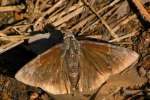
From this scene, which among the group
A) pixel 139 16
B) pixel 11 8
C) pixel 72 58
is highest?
pixel 11 8

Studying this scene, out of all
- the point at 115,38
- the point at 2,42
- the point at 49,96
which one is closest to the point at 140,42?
the point at 115,38

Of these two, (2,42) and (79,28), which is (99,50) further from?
(2,42)

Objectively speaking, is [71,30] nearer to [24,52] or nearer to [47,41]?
[47,41]

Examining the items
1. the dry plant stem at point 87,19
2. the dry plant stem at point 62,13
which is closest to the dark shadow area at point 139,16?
the dry plant stem at point 87,19

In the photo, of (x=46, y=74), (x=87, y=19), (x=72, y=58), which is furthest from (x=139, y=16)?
(x=46, y=74)

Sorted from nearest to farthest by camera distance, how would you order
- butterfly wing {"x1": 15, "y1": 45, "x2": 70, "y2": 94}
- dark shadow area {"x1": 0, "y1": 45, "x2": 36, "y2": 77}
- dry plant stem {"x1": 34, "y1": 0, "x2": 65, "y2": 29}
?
butterfly wing {"x1": 15, "y1": 45, "x2": 70, "y2": 94} → dark shadow area {"x1": 0, "y1": 45, "x2": 36, "y2": 77} → dry plant stem {"x1": 34, "y1": 0, "x2": 65, "y2": 29}

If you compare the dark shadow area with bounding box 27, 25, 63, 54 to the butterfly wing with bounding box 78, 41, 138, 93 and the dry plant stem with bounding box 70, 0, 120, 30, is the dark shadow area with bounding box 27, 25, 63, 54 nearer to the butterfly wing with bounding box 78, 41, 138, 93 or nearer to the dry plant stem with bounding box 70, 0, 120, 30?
the dry plant stem with bounding box 70, 0, 120, 30

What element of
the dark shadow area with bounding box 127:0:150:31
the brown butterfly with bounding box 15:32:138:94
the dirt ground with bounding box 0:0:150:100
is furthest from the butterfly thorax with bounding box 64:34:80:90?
the dark shadow area with bounding box 127:0:150:31
